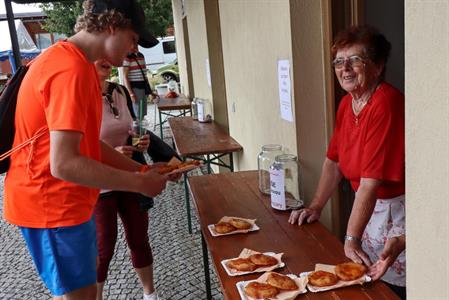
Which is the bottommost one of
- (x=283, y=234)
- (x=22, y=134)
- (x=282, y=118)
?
(x=283, y=234)

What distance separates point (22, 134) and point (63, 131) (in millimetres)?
237

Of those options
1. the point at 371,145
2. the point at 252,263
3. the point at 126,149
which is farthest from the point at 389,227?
the point at 126,149

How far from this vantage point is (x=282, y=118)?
2.65 m

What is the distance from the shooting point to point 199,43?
5.87 meters

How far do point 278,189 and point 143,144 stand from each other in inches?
36.2

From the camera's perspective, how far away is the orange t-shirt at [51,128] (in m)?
1.48

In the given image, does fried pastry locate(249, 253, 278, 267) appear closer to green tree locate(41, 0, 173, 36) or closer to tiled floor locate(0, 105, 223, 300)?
tiled floor locate(0, 105, 223, 300)

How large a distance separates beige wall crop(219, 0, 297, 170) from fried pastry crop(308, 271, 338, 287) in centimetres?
103

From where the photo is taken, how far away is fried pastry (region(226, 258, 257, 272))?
5.15 ft

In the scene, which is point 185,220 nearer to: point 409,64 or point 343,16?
point 343,16

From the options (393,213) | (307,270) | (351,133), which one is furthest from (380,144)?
(307,270)

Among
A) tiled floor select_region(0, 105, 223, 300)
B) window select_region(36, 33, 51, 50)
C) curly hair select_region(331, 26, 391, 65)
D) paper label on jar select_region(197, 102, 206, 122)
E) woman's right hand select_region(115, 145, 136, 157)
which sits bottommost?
tiled floor select_region(0, 105, 223, 300)

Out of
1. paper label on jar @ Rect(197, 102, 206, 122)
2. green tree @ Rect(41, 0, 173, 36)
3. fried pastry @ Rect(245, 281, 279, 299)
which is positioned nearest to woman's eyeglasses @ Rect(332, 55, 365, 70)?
fried pastry @ Rect(245, 281, 279, 299)

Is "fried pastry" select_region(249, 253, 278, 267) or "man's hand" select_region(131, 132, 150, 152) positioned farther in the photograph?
"man's hand" select_region(131, 132, 150, 152)
